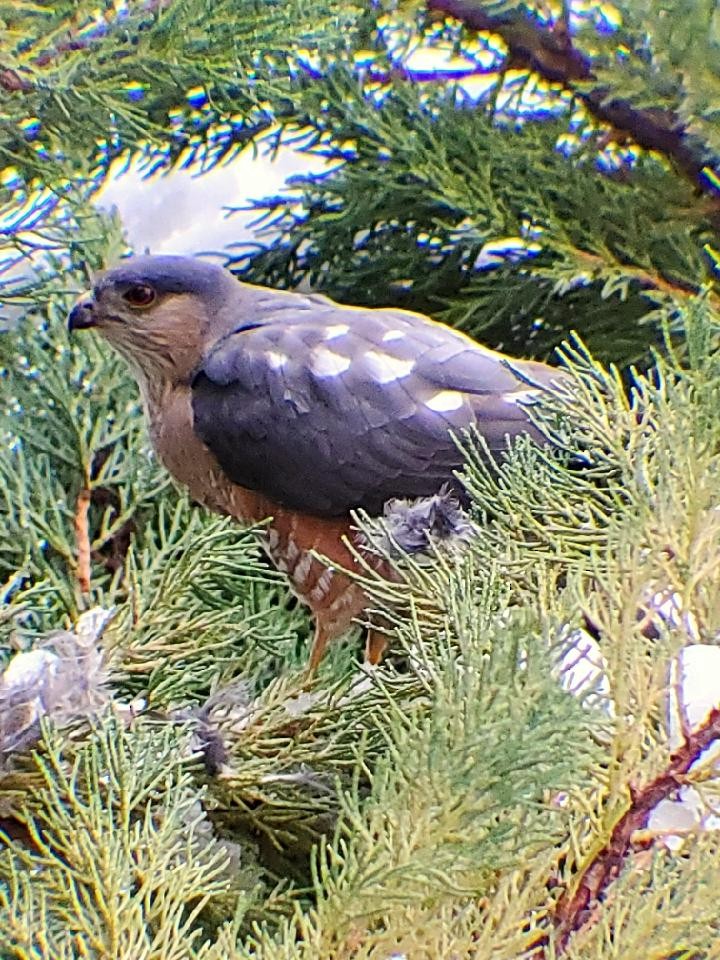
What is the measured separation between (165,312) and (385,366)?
0.28 m

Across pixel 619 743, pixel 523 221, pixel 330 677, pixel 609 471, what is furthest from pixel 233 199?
pixel 619 743

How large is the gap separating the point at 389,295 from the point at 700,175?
13.8 inches

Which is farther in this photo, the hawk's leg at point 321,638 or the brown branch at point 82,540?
the hawk's leg at point 321,638

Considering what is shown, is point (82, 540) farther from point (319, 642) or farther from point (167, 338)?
point (167, 338)

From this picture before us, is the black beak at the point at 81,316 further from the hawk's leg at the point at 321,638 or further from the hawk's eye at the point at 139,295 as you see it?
the hawk's leg at the point at 321,638

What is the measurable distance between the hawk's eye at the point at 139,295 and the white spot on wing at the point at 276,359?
0.18 meters

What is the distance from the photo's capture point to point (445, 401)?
0.97m

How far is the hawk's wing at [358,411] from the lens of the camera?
96 cm

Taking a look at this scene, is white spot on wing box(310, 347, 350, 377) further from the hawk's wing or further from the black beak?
the black beak

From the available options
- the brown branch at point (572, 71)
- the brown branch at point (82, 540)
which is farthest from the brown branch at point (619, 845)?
the brown branch at point (572, 71)

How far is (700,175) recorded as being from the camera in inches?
40.2

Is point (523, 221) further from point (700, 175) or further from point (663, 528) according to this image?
point (663, 528)

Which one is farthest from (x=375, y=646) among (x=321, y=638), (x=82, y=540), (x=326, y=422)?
(x=82, y=540)

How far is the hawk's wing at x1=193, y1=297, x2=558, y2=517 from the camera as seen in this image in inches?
37.9
